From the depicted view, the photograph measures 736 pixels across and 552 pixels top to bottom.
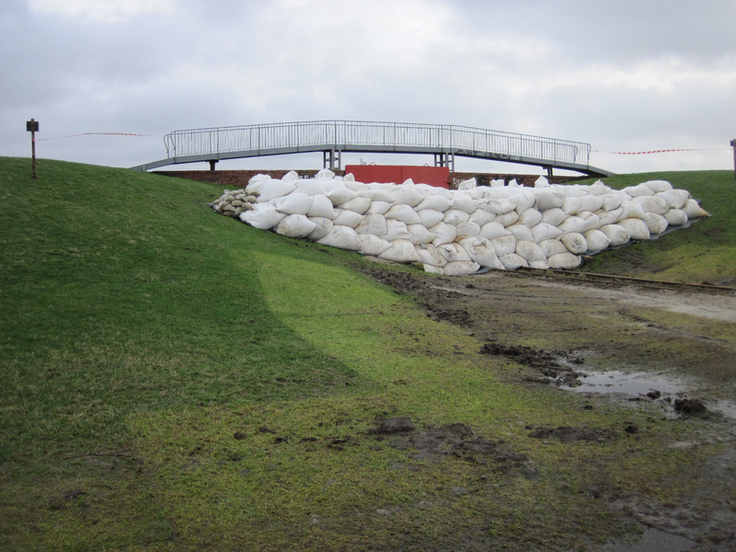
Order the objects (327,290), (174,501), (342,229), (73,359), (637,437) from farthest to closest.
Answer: (342,229), (327,290), (73,359), (637,437), (174,501)

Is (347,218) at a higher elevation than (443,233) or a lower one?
higher

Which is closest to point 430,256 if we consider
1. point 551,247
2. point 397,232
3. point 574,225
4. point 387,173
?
point 397,232

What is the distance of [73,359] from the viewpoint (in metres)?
4.50

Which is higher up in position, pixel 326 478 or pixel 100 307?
pixel 100 307

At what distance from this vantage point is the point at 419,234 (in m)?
12.1

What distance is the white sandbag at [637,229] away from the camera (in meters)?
13.8

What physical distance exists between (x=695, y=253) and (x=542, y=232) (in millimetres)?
3293

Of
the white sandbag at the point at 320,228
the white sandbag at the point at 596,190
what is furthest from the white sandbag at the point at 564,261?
the white sandbag at the point at 320,228

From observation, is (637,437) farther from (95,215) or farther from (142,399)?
(95,215)

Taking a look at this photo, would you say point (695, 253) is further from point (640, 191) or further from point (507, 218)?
point (507, 218)

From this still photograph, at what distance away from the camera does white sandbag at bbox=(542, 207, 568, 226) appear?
13.2m

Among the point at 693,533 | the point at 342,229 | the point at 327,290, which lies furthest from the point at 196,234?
the point at 693,533

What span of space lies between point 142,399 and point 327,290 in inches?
157

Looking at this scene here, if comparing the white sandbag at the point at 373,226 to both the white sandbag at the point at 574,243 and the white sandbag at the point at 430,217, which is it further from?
the white sandbag at the point at 574,243
